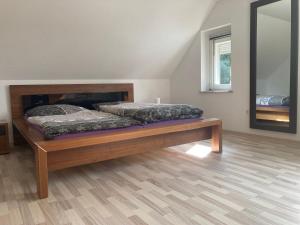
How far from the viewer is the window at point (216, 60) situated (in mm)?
4355

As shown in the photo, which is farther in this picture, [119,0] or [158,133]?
[119,0]

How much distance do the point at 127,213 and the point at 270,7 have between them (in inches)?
130

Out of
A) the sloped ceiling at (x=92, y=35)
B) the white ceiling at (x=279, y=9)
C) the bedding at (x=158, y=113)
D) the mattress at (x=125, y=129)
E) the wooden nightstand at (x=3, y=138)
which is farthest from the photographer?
the white ceiling at (x=279, y=9)

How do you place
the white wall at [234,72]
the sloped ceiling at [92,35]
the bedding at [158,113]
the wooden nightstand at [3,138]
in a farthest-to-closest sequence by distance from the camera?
the white wall at [234,72]
the wooden nightstand at [3,138]
the sloped ceiling at [92,35]
the bedding at [158,113]


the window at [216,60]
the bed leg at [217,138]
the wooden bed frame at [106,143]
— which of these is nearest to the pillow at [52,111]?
the wooden bed frame at [106,143]

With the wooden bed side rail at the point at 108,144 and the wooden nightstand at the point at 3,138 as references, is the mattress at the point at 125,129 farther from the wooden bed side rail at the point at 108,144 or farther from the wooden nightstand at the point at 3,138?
the wooden nightstand at the point at 3,138

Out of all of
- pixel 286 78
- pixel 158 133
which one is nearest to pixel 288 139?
pixel 286 78

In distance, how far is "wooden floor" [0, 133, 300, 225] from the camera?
154 cm

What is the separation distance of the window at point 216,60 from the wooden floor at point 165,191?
1879 mm

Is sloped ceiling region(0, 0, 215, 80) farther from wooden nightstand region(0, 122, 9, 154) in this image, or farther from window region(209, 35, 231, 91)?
wooden nightstand region(0, 122, 9, 154)

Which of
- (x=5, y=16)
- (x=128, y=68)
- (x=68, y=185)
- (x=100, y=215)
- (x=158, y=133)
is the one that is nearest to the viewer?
(x=100, y=215)

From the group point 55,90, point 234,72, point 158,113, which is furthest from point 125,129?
point 234,72

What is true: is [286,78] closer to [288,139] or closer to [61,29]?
[288,139]

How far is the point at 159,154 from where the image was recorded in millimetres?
2971
